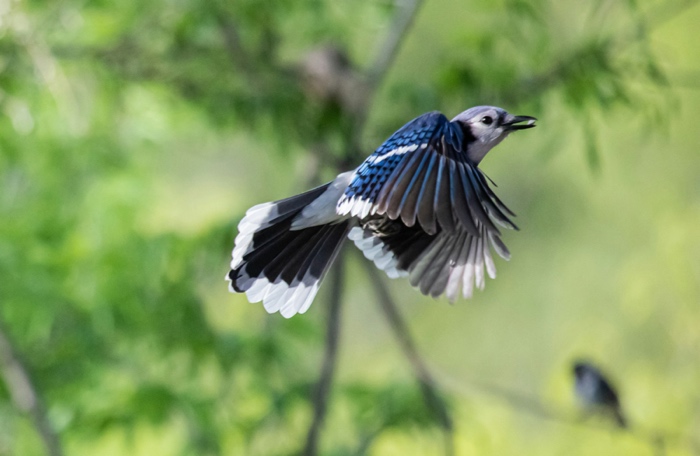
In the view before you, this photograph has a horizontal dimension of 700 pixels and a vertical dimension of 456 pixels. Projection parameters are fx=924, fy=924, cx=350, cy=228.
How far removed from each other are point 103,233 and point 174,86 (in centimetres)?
46

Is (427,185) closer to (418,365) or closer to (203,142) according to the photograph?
(418,365)

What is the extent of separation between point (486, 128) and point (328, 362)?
4.22ft

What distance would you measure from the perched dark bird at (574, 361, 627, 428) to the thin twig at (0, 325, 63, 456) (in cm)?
154

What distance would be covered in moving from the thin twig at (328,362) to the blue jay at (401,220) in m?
1.04

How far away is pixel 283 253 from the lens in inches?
42.3

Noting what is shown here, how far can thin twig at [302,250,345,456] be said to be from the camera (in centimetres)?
213

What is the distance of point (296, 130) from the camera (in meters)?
2.17

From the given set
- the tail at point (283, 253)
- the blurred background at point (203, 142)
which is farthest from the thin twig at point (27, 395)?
the tail at point (283, 253)

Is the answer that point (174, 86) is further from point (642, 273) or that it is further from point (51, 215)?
point (642, 273)

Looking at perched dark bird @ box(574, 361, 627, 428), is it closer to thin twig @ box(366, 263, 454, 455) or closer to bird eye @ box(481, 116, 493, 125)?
thin twig @ box(366, 263, 454, 455)

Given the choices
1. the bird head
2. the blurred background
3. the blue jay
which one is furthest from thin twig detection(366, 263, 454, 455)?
the bird head

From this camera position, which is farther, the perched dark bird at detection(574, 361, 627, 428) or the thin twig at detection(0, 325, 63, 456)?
the perched dark bird at detection(574, 361, 627, 428)

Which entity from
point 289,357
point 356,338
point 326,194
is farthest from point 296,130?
point 356,338

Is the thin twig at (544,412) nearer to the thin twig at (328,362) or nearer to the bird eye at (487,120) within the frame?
the thin twig at (328,362)
